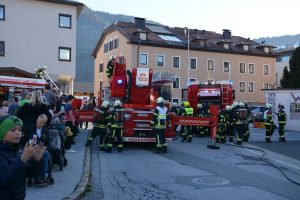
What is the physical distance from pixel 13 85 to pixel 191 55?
34.3 metres

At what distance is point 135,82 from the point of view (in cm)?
1611

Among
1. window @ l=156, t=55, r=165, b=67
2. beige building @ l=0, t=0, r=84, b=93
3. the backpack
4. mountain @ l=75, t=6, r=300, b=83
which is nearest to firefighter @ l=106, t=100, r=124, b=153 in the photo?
the backpack

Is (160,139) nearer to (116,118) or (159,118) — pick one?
(159,118)

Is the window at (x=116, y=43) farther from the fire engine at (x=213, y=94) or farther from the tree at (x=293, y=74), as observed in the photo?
the fire engine at (x=213, y=94)

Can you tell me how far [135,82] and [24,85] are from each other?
10.1 m

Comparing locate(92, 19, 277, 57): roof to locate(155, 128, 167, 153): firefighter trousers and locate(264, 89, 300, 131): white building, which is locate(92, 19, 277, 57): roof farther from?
locate(155, 128, 167, 153): firefighter trousers

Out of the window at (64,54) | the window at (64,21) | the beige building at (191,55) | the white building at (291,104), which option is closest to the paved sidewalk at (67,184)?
the white building at (291,104)

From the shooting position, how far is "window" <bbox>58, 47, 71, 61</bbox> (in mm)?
33875

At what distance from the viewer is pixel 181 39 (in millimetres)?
56000

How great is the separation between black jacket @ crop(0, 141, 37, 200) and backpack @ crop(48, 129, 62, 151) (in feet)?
16.7

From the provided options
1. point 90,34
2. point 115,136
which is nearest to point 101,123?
point 115,136

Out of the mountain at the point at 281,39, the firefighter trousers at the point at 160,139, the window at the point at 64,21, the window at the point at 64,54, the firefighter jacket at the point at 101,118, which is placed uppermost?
the mountain at the point at 281,39

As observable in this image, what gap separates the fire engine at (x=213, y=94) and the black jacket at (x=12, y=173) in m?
19.5

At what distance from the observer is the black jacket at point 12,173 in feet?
11.3
